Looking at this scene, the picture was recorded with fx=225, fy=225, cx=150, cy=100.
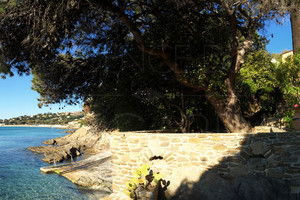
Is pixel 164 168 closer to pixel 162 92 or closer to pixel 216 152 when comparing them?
pixel 216 152

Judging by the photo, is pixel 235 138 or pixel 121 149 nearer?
pixel 235 138

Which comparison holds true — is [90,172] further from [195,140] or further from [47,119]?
[47,119]

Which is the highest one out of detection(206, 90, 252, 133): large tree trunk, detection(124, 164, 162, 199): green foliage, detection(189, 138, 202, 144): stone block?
detection(206, 90, 252, 133): large tree trunk

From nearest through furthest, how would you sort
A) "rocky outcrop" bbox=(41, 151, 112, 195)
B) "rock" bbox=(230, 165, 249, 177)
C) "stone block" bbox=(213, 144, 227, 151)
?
"rock" bbox=(230, 165, 249, 177)
"stone block" bbox=(213, 144, 227, 151)
"rocky outcrop" bbox=(41, 151, 112, 195)

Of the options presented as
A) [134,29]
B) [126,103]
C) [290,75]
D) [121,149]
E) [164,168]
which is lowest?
[164,168]

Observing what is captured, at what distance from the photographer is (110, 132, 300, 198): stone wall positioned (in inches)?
289

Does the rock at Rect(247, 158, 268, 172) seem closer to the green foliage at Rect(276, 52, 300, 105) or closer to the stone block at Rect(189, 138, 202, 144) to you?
the stone block at Rect(189, 138, 202, 144)

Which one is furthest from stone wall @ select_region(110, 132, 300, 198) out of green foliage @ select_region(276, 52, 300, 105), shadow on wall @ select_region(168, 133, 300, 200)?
green foliage @ select_region(276, 52, 300, 105)

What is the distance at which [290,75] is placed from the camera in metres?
11.2

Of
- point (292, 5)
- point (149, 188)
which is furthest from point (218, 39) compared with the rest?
point (149, 188)

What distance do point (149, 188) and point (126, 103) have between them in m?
6.40

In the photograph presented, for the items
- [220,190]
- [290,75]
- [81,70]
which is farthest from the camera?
[81,70]

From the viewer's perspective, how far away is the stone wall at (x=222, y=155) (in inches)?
289

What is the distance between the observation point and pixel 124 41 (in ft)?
40.7
